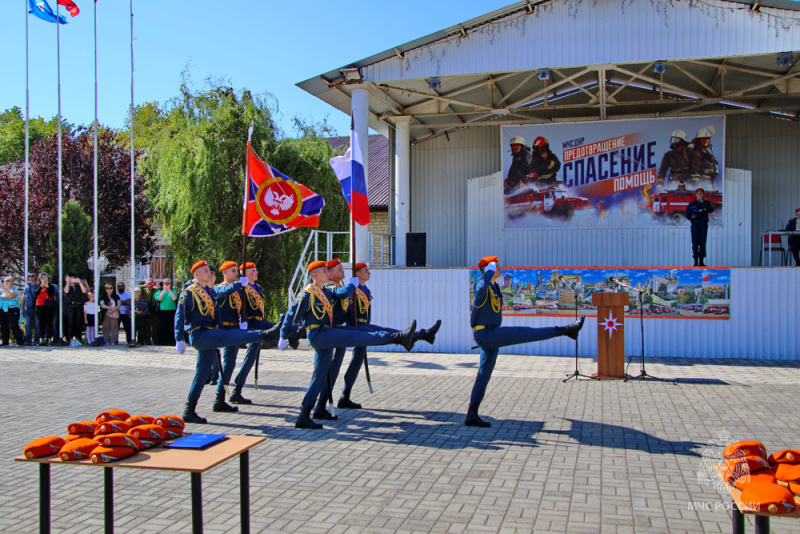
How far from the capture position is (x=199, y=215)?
19.4m

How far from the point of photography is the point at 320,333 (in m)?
7.60

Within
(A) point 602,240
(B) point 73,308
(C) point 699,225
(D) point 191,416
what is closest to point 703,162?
(C) point 699,225

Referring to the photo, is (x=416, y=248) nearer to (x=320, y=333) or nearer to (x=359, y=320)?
(x=359, y=320)

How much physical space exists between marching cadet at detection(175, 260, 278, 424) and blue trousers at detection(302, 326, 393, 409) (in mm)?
955

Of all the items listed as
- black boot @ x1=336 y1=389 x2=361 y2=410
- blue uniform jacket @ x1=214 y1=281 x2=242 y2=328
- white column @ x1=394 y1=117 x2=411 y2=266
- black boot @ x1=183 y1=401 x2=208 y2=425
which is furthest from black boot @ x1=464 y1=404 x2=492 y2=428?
white column @ x1=394 y1=117 x2=411 y2=266

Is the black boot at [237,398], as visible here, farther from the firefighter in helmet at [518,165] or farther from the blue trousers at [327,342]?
the firefighter in helmet at [518,165]

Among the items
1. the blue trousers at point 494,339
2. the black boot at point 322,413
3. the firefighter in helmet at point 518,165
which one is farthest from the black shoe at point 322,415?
the firefighter in helmet at point 518,165

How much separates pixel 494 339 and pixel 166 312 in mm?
11810

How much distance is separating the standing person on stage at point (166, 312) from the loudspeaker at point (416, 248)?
612 centimetres

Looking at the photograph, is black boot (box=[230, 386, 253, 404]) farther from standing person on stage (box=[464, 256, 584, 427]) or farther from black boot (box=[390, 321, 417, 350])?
standing person on stage (box=[464, 256, 584, 427])

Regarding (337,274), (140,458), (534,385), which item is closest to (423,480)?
(140,458)

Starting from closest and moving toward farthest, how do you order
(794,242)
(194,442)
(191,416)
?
(194,442)
(191,416)
(794,242)

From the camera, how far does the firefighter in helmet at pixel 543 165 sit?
1833 cm

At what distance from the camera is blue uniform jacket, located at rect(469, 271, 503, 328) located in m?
7.66
